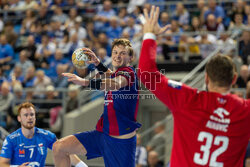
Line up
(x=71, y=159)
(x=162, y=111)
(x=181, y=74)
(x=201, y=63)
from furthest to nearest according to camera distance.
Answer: (x=162, y=111) → (x=181, y=74) → (x=201, y=63) → (x=71, y=159)

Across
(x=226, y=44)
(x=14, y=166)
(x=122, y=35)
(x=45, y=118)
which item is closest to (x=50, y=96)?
(x=45, y=118)

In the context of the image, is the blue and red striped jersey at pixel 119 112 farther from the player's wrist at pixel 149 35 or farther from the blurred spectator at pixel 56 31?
the blurred spectator at pixel 56 31

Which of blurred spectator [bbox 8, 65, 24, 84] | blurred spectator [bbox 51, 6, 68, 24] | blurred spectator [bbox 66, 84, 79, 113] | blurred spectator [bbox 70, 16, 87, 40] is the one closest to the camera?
blurred spectator [bbox 66, 84, 79, 113]

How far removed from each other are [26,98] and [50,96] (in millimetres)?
802

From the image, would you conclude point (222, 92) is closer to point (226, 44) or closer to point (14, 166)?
point (14, 166)

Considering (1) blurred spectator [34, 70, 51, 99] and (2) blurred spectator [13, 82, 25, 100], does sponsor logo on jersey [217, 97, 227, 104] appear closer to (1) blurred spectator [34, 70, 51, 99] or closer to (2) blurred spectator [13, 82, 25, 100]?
(2) blurred spectator [13, 82, 25, 100]

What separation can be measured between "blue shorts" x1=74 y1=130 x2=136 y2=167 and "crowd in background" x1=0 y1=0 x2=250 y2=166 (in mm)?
5425

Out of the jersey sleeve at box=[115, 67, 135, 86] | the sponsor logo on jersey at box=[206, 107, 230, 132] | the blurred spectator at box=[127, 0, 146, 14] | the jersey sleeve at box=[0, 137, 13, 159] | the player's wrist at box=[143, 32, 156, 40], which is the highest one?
the blurred spectator at box=[127, 0, 146, 14]

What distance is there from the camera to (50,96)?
12.2m

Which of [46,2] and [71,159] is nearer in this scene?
[71,159]

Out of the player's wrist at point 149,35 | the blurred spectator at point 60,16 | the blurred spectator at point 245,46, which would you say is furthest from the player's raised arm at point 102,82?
the blurred spectator at point 60,16

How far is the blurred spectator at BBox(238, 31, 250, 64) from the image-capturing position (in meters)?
11.2

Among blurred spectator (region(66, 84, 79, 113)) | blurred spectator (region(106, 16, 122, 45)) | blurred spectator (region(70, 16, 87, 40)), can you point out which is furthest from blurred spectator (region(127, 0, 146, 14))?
blurred spectator (region(66, 84, 79, 113))

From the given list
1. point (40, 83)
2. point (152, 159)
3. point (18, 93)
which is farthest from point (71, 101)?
point (152, 159)
